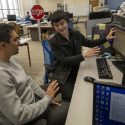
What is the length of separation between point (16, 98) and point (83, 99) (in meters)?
0.45

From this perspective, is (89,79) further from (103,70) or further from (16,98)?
(16,98)

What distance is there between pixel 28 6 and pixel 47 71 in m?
8.12

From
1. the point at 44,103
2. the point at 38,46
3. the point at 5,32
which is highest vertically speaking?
the point at 5,32

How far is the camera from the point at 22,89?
1.37m

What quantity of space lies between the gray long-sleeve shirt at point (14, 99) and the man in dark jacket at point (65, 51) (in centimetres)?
62

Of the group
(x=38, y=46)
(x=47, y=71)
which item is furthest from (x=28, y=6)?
(x=47, y=71)

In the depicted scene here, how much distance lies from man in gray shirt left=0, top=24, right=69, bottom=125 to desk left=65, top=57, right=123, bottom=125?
8.5 inches

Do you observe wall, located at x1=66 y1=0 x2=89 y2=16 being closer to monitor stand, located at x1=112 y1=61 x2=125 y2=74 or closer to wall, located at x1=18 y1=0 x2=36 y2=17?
wall, located at x1=18 y1=0 x2=36 y2=17

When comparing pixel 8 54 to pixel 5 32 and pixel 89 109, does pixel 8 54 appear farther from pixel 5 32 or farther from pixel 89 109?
pixel 89 109

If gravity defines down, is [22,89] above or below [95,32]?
below

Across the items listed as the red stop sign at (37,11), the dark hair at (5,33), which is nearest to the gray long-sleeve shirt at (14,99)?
the dark hair at (5,33)

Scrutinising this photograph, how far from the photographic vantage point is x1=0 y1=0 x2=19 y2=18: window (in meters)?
9.71

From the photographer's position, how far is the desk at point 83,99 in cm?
108

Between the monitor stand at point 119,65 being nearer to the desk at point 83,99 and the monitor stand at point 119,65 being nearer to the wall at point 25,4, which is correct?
the desk at point 83,99
